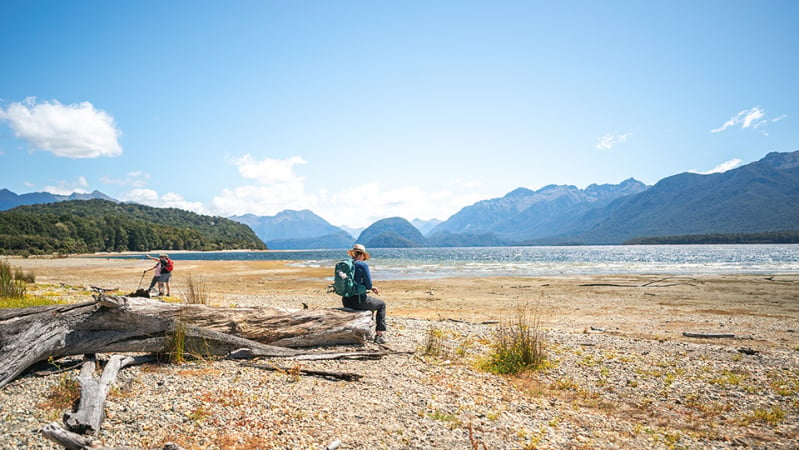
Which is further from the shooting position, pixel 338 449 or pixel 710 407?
pixel 710 407

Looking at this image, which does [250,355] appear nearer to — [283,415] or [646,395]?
[283,415]

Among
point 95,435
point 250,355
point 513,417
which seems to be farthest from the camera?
point 250,355

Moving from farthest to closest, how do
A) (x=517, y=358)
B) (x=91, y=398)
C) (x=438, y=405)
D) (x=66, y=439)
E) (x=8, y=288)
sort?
(x=8, y=288)
(x=517, y=358)
(x=438, y=405)
(x=91, y=398)
(x=66, y=439)

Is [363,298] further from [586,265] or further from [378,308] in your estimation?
[586,265]

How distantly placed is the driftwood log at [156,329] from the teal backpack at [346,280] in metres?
0.59

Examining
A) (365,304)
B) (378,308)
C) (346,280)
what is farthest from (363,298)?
(346,280)

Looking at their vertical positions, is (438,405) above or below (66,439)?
below

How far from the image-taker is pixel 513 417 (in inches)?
234

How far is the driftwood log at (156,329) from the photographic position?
6004 millimetres

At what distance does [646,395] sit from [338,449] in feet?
19.8

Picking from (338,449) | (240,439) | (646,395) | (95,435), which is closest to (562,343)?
(646,395)

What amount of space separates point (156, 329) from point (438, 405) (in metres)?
5.65

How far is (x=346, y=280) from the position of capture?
379 inches

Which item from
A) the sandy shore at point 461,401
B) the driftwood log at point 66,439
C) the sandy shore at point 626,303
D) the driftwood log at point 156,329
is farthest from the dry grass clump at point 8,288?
the driftwood log at point 66,439
